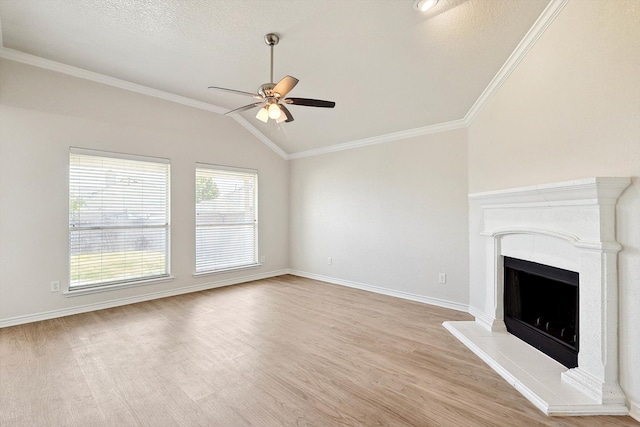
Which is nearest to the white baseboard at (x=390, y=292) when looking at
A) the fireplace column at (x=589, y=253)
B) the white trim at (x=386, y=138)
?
the fireplace column at (x=589, y=253)

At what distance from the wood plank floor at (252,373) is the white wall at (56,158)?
1.82 feet

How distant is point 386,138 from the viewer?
4668mm

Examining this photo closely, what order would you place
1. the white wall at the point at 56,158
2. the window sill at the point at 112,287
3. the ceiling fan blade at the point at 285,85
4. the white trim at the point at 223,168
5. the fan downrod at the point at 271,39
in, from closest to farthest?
the ceiling fan blade at the point at 285,85 → the fan downrod at the point at 271,39 → the white wall at the point at 56,158 → the window sill at the point at 112,287 → the white trim at the point at 223,168

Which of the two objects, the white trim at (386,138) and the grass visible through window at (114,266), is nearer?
the grass visible through window at (114,266)

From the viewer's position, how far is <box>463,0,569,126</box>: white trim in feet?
7.14

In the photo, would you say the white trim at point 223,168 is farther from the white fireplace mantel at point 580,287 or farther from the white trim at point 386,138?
the white fireplace mantel at point 580,287

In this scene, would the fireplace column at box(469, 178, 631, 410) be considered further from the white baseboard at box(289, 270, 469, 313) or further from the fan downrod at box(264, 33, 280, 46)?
the fan downrod at box(264, 33, 280, 46)

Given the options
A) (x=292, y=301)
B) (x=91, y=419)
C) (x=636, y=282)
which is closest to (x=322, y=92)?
(x=292, y=301)

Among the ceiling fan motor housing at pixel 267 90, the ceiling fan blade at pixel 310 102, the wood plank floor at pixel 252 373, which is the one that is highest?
the ceiling fan motor housing at pixel 267 90

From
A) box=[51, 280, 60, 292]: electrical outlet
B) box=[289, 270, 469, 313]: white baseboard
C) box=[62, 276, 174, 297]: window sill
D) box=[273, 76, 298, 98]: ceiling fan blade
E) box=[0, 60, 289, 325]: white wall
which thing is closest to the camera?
box=[273, 76, 298, 98]: ceiling fan blade

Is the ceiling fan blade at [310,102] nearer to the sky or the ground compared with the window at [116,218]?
nearer to the sky

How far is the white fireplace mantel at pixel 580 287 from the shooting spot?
184 cm

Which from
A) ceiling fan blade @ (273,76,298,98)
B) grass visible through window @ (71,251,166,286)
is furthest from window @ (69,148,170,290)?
ceiling fan blade @ (273,76,298,98)

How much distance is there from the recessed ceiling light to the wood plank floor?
300 cm
